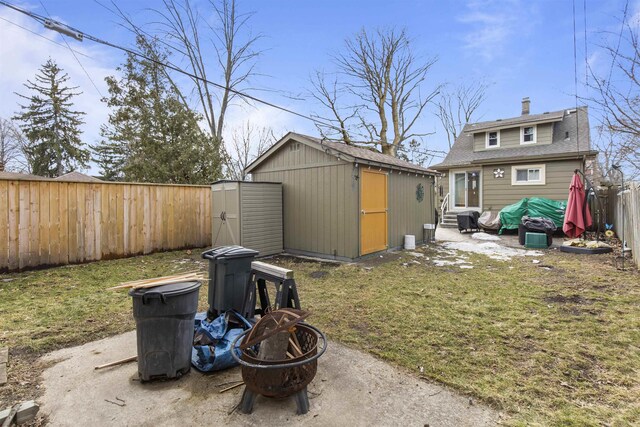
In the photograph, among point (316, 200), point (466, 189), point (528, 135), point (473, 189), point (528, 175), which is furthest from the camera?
point (466, 189)

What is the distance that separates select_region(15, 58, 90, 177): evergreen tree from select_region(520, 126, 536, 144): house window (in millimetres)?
27541

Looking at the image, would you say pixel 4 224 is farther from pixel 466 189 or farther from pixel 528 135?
pixel 528 135

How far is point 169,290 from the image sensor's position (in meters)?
2.22

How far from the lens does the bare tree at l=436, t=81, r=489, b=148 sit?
20.5 m

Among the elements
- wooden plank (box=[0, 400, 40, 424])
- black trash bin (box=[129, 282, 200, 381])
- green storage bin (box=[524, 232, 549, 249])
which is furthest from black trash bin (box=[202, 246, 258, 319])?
green storage bin (box=[524, 232, 549, 249])

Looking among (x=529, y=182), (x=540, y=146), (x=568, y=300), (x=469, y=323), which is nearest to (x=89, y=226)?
(x=469, y=323)

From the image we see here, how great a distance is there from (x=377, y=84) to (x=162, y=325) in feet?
56.5

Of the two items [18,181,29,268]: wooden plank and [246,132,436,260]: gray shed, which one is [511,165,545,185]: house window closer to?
[246,132,436,260]: gray shed

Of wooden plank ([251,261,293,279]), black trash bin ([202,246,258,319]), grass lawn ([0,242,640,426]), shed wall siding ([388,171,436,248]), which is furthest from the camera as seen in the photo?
shed wall siding ([388,171,436,248])

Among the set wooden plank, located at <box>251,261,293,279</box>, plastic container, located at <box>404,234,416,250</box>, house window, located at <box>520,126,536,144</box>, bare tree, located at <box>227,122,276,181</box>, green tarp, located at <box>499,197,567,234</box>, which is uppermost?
bare tree, located at <box>227,122,276,181</box>

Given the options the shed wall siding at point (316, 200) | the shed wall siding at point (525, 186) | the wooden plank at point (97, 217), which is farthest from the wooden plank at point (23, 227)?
the shed wall siding at point (525, 186)

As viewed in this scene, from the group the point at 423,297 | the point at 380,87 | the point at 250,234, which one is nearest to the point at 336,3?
the point at 380,87

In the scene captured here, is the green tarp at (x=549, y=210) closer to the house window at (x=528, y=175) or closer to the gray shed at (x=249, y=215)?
the house window at (x=528, y=175)

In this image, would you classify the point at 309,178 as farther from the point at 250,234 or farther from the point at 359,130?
the point at 359,130
